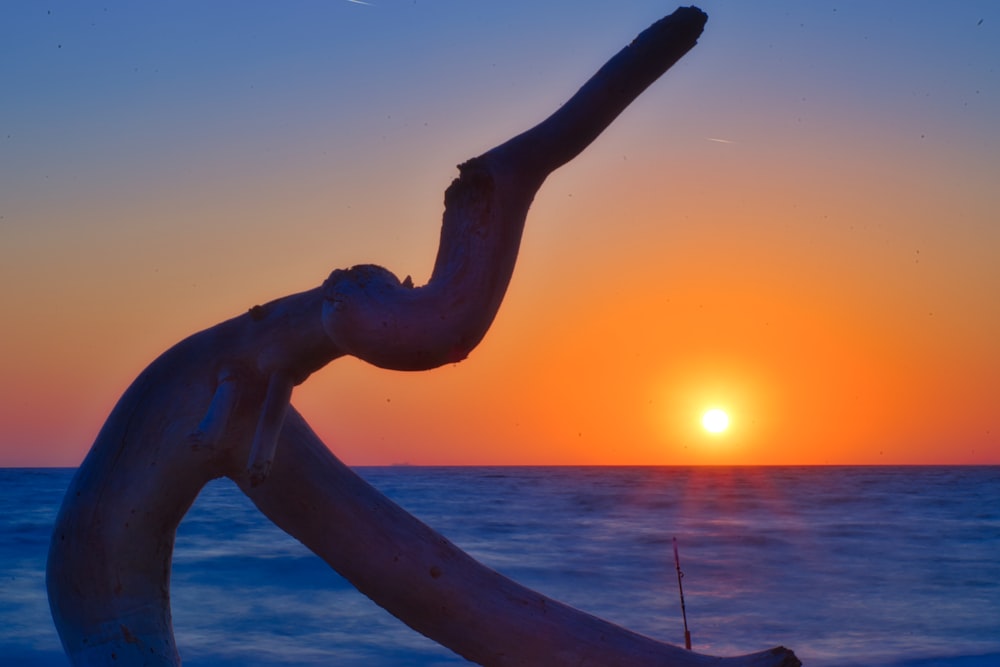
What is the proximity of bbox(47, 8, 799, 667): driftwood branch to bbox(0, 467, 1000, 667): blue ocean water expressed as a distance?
234 inches

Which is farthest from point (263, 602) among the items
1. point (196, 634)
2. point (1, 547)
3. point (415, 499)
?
point (415, 499)

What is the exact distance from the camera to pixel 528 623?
2561 millimetres

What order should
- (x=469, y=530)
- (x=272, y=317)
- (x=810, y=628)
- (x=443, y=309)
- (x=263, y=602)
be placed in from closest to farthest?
(x=443, y=309)
(x=272, y=317)
(x=810, y=628)
(x=263, y=602)
(x=469, y=530)

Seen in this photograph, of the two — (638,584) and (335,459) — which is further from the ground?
(638,584)

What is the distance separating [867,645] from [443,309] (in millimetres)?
8194

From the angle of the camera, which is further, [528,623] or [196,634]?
[196,634]

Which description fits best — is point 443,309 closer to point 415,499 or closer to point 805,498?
point 415,499

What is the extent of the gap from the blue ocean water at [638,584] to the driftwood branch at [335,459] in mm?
5950

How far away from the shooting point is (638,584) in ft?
43.0

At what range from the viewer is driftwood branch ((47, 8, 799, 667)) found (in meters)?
2.20

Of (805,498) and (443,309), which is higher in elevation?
(805,498)

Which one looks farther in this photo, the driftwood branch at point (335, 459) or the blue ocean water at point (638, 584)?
the blue ocean water at point (638, 584)

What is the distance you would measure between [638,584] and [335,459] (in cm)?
1100

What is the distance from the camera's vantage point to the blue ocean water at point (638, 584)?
916cm
